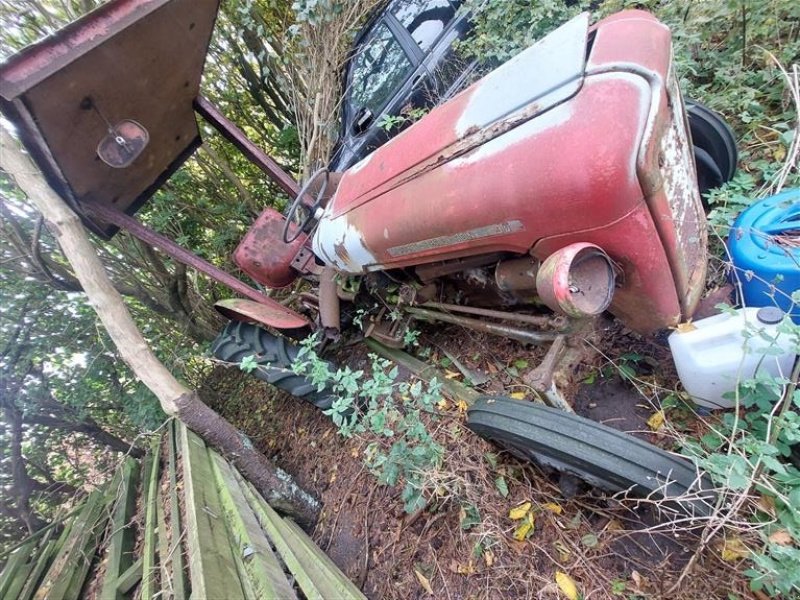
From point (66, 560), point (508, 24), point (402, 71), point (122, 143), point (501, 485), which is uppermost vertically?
point (122, 143)

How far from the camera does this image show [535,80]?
1313mm

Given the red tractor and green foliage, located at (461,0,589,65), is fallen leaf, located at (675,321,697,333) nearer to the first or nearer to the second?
the red tractor

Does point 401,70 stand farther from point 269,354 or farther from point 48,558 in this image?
point 48,558

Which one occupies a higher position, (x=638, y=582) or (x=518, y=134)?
(x=518, y=134)

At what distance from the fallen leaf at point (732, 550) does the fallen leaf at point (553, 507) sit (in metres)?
0.49

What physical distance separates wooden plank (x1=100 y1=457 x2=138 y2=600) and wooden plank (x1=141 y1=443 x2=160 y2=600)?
0.32 feet

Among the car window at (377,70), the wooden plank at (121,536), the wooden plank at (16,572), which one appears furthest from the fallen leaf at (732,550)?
the wooden plank at (16,572)

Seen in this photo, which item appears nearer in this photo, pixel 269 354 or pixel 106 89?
pixel 106 89

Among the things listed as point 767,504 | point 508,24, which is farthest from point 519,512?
point 508,24

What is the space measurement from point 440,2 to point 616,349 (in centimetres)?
271

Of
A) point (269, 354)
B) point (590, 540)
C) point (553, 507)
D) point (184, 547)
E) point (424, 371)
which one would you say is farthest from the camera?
point (269, 354)

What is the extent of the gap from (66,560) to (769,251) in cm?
364

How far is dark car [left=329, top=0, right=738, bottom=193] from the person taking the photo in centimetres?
291

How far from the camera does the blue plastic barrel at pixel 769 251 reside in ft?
4.55
